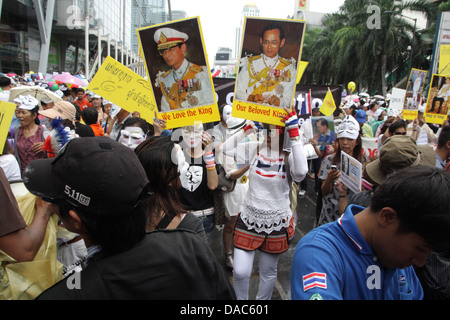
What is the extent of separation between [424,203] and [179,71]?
7.25 feet

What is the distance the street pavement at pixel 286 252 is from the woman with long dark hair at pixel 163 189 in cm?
191

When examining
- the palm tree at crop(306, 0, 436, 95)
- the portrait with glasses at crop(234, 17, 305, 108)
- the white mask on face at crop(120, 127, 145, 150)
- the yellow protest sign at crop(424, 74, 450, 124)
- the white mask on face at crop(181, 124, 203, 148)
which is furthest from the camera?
the palm tree at crop(306, 0, 436, 95)

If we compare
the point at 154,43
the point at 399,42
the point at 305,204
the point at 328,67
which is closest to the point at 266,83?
the point at 154,43

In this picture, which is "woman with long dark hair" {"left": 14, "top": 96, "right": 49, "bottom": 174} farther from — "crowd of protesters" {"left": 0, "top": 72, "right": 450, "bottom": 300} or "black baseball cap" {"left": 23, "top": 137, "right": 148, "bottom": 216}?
"black baseball cap" {"left": 23, "top": 137, "right": 148, "bottom": 216}

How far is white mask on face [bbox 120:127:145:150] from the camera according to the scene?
351cm

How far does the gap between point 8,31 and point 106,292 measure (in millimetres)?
38117

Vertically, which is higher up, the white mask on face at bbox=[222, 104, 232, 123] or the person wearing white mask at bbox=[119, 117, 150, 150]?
the white mask on face at bbox=[222, 104, 232, 123]

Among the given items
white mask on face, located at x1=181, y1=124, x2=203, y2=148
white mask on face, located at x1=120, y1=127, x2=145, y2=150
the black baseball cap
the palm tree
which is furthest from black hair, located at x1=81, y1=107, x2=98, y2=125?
the palm tree

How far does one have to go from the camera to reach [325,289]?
3.76 ft

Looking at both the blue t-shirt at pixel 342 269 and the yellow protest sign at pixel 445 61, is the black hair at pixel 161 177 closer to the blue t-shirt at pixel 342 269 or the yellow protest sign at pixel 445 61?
the blue t-shirt at pixel 342 269

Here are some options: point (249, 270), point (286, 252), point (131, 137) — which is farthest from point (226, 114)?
point (249, 270)

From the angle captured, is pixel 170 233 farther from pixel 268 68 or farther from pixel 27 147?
pixel 27 147

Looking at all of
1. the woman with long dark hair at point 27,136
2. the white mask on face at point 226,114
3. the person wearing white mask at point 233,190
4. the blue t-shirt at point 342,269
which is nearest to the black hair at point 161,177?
the blue t-shirt at point 342,269

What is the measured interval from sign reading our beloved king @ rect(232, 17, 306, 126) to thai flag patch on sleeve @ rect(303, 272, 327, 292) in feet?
5.70
